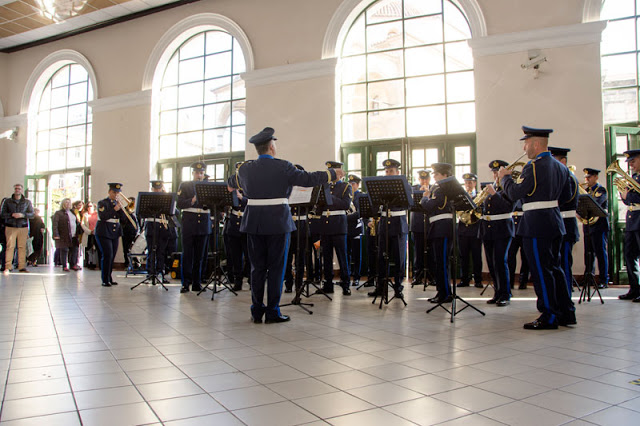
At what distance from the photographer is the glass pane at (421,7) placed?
32.0 ft

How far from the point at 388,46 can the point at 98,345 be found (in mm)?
8233

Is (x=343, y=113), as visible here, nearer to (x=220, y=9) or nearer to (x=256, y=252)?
(x=220, y=9)

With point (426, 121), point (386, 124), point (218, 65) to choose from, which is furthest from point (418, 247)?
point (218, 65)

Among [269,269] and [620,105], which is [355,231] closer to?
[269,269]

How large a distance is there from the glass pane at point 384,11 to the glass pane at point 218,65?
143 inches

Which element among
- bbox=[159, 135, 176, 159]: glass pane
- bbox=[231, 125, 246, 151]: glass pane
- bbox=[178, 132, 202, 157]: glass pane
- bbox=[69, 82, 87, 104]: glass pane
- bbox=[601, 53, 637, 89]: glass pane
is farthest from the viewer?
bbox=[69, 82, 87, 104]: glass pane

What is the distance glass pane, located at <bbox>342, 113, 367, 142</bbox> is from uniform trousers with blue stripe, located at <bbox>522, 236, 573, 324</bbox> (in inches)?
236

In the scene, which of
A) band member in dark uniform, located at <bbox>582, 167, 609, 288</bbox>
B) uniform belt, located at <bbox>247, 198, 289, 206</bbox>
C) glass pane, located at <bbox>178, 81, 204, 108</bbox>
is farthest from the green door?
glass pane, located at <bbox>178, 81, 204, 108</bbox>

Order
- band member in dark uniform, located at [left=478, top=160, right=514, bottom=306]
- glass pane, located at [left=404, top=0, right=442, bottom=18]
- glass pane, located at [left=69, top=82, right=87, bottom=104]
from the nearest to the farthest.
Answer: band member in dark uniform, located at [left=478, top=160, right=514, bottom=306], glass pane, located at [left=404, top=0, right=442, bottom=18], glass pane, located at [left=69, top=82, right=87, bottom=104]

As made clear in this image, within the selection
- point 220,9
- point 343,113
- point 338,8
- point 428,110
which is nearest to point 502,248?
point 428,110

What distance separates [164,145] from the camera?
1261 centimetres

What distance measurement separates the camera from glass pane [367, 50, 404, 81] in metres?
10.1

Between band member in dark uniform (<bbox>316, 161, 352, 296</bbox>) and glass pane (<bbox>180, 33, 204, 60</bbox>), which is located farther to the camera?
glass pane (<bbox>180, 33, 204, 60</bbox>)

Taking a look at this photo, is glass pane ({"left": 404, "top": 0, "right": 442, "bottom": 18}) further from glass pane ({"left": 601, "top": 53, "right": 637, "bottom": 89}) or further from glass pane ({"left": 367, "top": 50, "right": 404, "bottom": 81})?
glass pane ({"left": 601, "top": 53, "right": 637, "bottom": 89})
